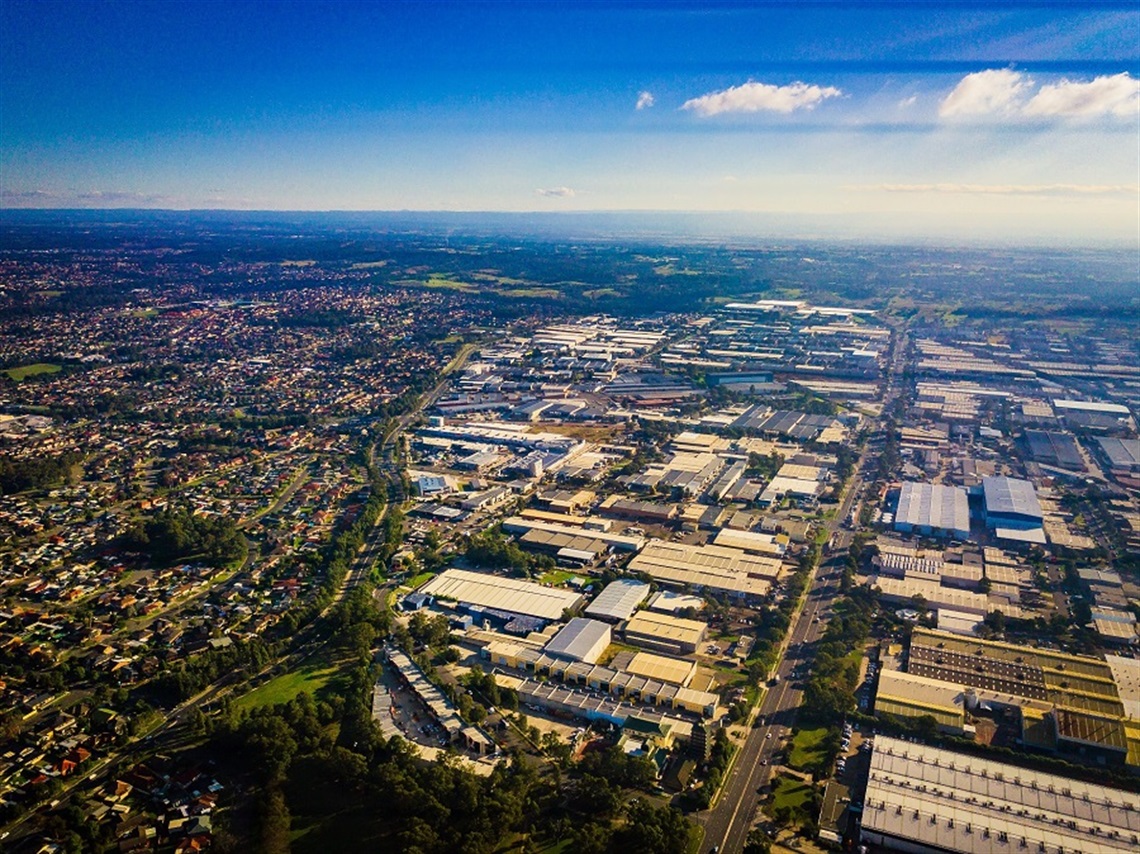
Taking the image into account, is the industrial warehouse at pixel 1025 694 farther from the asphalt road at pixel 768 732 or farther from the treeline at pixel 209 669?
the treeline at pixel 209 669

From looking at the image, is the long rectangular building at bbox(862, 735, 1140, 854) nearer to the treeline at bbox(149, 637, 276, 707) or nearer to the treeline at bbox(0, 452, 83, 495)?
the treeline at bbox(149, 637, 276, 707)

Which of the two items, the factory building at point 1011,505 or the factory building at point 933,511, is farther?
the factory building at point 1011,505

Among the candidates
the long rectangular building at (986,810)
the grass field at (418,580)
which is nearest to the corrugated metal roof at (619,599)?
the grass field at (418,580)

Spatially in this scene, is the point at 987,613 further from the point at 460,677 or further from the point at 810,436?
the point at 810,436

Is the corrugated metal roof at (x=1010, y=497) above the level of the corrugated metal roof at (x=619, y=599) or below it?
above

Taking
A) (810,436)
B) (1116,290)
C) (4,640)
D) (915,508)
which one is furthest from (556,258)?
(4,640)

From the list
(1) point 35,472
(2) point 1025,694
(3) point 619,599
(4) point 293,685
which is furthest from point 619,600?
(1) point 35,472
